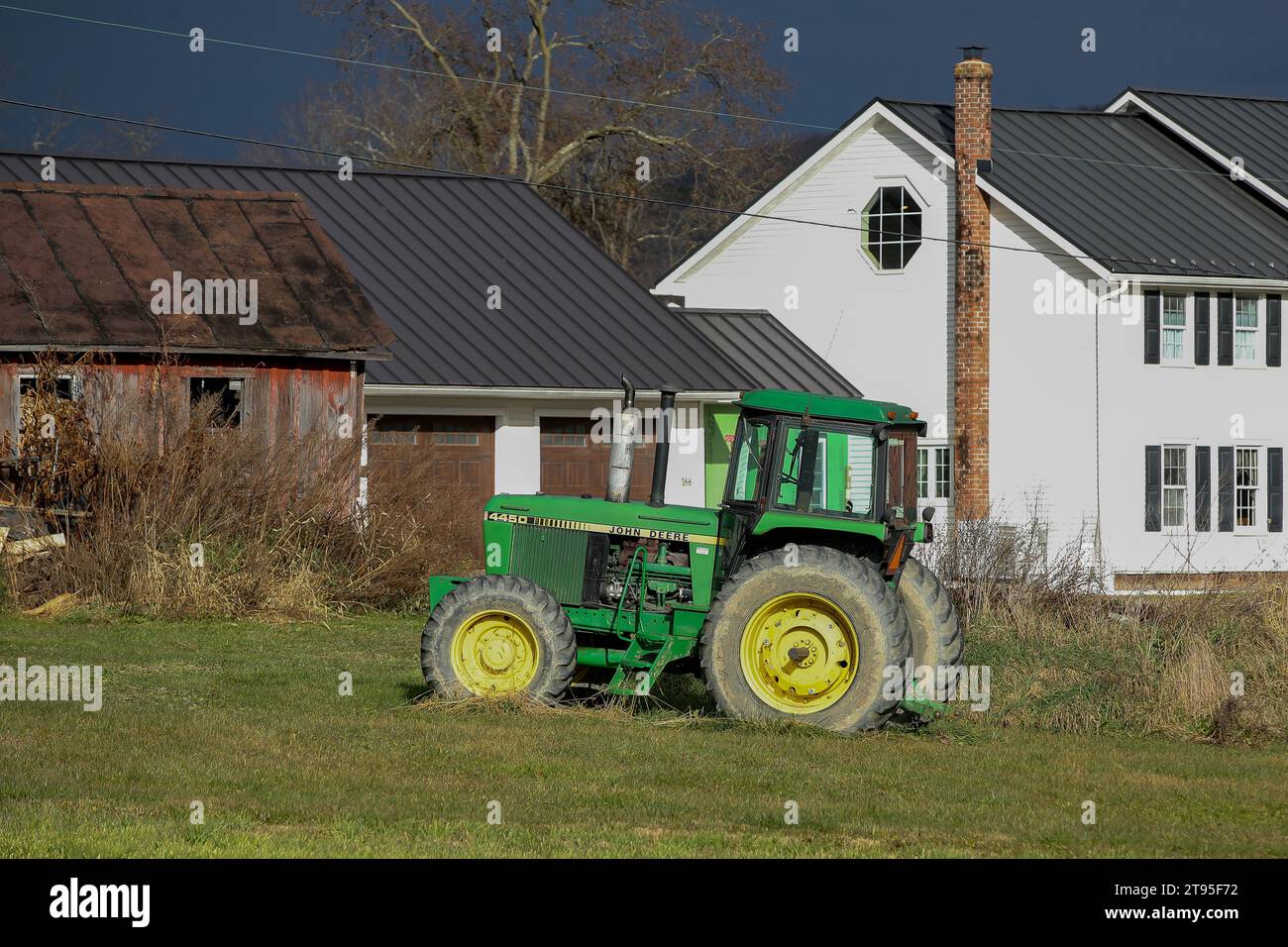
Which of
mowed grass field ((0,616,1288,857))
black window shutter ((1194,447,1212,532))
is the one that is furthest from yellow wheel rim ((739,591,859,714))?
black window shutter ((1194,447,1212,532))

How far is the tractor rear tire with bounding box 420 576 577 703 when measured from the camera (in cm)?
1259

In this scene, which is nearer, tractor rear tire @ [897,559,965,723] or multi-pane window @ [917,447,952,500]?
tractor rear tire @ [897,559,965,723]

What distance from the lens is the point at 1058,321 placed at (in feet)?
105

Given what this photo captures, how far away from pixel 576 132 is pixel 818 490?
37168mm

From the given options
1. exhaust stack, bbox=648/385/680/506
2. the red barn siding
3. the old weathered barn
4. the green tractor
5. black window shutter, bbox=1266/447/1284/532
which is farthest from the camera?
black window shutter, bbox=1266/447/1284/532

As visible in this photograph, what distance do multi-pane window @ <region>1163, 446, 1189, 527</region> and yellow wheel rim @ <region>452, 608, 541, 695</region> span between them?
2207 centimetres

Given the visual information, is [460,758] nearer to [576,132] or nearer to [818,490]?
[818,490]

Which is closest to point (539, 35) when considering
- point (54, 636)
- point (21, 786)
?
point (54, 636)

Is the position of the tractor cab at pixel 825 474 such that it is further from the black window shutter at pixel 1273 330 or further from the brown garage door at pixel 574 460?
the black window shutter at pixel 1273 330

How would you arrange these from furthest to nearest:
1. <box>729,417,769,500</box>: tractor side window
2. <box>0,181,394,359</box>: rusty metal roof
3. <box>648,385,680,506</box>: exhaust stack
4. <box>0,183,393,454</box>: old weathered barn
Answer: <box>0,181,394,359</box>: rusty metal roof → <box>0,183,393,454</box>: old weathered barn → <box>729,417,769,500</box>: tractor side window → <box>648,385,680,506</box>: exhaust stack

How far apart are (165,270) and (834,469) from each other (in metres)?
13.1

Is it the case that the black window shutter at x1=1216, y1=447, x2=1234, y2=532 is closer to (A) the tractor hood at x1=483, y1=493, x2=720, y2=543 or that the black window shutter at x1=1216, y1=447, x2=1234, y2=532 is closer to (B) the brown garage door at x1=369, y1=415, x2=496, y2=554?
(B) the brown garage door at x1=369, y1=415, x2=496, y2=554

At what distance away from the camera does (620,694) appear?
12836 mm

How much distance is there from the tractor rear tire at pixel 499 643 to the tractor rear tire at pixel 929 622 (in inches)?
101
